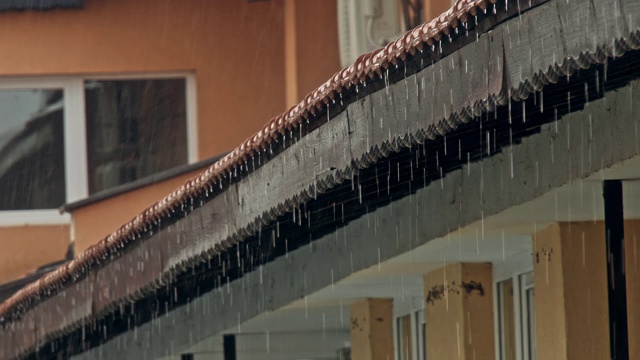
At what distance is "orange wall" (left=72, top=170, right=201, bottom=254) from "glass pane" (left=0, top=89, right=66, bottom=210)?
3219 millimetres

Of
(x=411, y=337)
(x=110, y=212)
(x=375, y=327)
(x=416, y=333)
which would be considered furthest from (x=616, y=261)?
(x=110, y=212)

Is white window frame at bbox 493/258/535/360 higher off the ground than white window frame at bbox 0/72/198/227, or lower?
lower

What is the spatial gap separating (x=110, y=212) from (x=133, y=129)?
158 inches

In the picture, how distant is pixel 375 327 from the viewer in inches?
488

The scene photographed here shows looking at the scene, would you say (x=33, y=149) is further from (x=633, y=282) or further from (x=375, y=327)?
(x=633, y=282)

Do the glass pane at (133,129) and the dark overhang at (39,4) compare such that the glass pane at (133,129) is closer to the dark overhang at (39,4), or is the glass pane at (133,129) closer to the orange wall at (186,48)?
the orange wall at (186,48)

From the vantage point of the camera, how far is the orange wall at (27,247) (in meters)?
21.1

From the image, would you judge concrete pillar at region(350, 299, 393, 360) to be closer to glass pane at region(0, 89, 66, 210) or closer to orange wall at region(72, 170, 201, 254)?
orange wall at region(72, 170, 201, 254)

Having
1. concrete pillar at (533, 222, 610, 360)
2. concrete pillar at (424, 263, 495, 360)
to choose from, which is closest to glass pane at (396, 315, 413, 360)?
concrete pillar at (424, 263, 495, 360)

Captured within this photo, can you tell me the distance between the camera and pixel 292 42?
2025 cm

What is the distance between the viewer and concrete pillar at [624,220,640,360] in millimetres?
8195

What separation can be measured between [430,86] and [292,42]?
13992 millimetres

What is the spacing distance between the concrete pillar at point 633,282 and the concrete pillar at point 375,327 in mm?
4186

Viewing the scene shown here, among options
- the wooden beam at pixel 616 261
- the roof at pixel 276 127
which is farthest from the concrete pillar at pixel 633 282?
the roof at pixel 276 127
